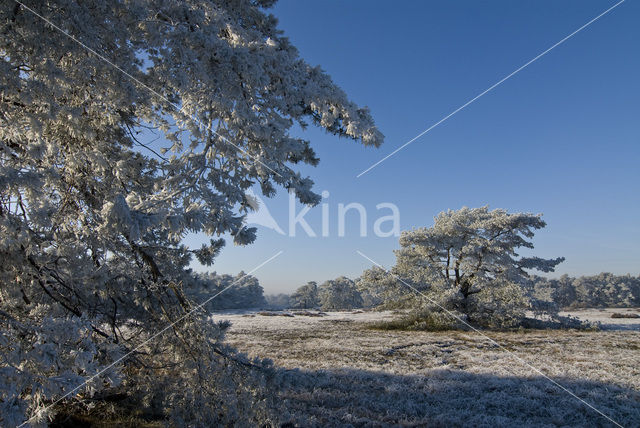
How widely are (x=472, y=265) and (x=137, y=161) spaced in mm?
18261

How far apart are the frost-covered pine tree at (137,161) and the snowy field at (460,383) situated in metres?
2.16

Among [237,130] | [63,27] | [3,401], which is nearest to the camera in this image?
[3,401]

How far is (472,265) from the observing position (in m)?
18.5

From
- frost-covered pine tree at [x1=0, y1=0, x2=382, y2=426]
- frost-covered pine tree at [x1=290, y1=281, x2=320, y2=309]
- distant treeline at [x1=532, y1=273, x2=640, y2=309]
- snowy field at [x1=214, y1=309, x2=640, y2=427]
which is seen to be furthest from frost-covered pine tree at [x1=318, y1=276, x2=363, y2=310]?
frost-covered pine tree at [x1=0, y1=0, x2=382, y2=426]

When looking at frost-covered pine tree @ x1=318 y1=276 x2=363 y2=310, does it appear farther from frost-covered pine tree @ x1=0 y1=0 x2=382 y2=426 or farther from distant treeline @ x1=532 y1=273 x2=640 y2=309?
frost-covered pine tree @ x1=0 y1=0 x2=382 y2=426

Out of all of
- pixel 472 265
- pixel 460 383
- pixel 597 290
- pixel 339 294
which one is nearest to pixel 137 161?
pixel 460 383

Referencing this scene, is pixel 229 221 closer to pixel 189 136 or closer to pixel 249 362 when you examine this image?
pixel 189 136

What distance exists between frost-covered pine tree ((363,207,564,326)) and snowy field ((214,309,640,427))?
4.40m

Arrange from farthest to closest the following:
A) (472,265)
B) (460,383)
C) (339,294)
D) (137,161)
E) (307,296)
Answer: (307,296)
(339,294)
(472,265)
(460,383)
(137,161)

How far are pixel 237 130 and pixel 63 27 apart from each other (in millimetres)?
2476

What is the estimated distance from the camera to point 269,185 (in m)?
4.83

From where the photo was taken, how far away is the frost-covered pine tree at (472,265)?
57.0 feet

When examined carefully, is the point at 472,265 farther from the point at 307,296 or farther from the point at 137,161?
the point at 307,296

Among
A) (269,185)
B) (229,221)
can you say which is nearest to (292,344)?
(269,185)
